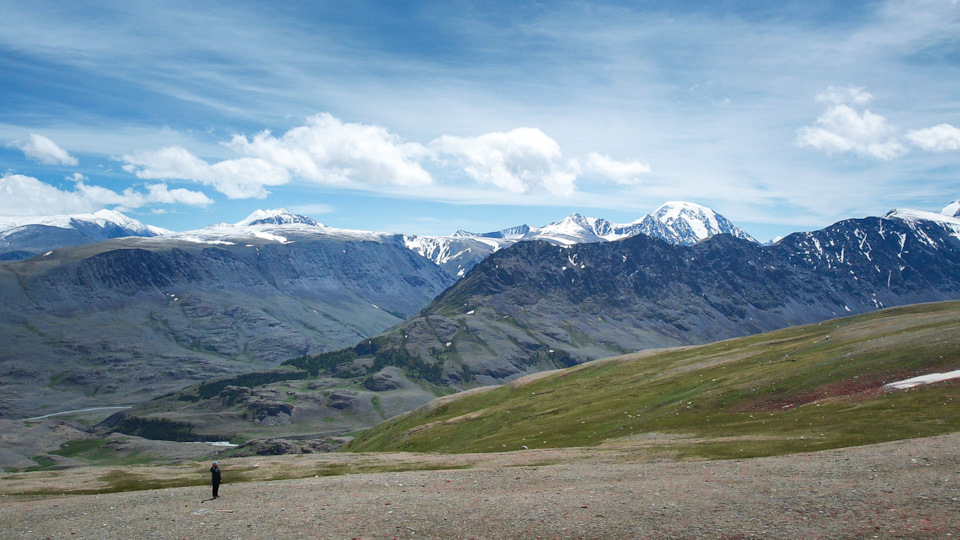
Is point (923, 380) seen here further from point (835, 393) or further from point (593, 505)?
point (593, 505)

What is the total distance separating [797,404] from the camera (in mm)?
74875

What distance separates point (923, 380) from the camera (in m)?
68.1

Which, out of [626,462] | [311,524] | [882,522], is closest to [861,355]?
[626,462]

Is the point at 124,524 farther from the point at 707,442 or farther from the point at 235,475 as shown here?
the point at 707,442

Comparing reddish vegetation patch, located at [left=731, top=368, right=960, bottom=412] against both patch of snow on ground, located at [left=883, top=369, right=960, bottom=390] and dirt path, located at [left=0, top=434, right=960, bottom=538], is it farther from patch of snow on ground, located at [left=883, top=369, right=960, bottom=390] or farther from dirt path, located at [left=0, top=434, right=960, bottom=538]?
dirt path, located at [left=0, top=434, right=960, bottom=538]

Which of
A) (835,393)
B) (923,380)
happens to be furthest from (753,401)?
(923,380)

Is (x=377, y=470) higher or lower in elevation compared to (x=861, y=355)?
lower

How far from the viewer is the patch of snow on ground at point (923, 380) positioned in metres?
66.7

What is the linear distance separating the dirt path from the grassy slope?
1060 centimetres

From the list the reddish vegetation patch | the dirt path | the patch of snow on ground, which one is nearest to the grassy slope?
the reddish vegetation patch

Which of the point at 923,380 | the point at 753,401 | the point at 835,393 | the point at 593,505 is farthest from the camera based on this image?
the point at 753,401

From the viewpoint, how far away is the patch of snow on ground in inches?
2625

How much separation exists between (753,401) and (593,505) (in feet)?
178

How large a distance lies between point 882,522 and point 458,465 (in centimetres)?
4736
